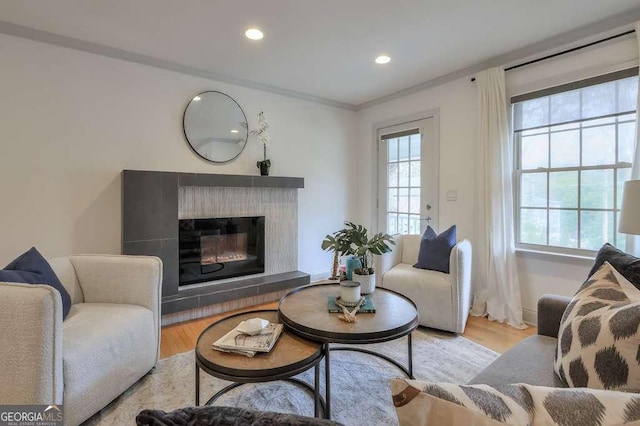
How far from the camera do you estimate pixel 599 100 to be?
259 centimetres

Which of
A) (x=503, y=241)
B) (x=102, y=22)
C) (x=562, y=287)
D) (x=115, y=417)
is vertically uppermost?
(x=102, y=22)

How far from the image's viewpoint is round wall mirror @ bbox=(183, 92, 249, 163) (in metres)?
3.36

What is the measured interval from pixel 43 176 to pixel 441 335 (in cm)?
351

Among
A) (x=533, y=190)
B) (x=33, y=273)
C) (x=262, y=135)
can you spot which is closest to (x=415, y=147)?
(x=533, y=190)

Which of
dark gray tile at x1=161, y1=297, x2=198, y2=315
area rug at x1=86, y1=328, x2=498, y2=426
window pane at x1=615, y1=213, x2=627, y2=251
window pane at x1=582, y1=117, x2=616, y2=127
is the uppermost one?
window pane at x1=582, y1=117, x2=616, y2=127

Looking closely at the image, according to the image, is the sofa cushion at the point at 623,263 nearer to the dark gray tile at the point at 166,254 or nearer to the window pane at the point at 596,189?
the window pane at the point at 596,189

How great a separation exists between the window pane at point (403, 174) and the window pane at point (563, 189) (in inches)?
60.7

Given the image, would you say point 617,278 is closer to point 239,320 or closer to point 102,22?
point 239,320

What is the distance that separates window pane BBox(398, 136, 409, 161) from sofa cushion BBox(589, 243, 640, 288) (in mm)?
2809

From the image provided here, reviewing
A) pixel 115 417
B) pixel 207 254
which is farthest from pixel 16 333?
pixel 207 254

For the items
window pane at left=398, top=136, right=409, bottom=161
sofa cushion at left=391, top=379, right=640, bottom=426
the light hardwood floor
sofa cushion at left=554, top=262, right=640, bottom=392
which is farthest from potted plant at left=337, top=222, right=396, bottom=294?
window pane at left=398, top=136, right=409, bottom=161

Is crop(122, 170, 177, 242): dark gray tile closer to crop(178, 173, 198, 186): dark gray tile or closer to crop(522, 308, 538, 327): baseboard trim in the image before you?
crop(178, 173, 198, 186): dark gray tile

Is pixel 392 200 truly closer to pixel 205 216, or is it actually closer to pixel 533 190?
pixel 533 190

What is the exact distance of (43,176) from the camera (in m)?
2.67
